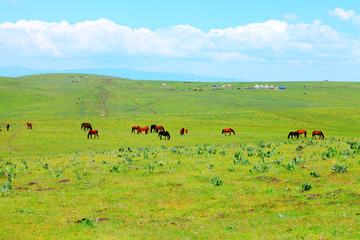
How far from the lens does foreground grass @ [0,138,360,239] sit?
11.0 m

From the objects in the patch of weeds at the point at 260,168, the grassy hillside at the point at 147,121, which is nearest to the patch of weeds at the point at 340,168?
the patch of weeds at the point at 260,168

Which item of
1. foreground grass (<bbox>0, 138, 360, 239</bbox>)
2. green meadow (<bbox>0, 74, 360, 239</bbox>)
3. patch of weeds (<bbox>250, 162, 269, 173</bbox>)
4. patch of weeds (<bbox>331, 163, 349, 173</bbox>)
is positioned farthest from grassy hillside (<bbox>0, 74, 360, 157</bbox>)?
patch of weeds (<bbox>331, 163, 349, 173</bbox>)

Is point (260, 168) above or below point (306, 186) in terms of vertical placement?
below

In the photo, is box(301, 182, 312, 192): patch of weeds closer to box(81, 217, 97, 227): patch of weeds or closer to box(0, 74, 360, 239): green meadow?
box(0, 74, 360, 239): green meadow

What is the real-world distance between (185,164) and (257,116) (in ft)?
235

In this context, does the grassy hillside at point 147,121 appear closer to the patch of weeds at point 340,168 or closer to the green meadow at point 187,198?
the green meadow at point 187,198

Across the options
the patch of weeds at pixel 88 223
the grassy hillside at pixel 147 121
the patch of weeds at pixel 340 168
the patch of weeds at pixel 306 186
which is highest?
the patch of weeds at pixel 340 168

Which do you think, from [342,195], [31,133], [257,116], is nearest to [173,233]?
[342,195]

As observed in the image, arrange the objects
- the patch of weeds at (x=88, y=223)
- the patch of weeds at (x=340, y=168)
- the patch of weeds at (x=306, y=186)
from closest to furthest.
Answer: the patch of weeds at (x=88, y=223)
the patch of weeds at (x=306, y=186)
the patch of weeds at (x=340, y=168)

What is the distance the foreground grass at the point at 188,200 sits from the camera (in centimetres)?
1097

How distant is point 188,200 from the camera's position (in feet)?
48.2

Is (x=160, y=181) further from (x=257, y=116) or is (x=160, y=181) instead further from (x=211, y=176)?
(x=257, y=116)

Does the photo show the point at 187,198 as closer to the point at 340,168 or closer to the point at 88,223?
the point at 88,223

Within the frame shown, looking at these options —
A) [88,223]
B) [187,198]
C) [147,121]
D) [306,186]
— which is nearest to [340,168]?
[306,186]
